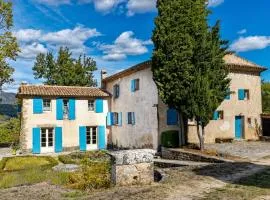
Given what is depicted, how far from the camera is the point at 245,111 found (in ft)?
86.8

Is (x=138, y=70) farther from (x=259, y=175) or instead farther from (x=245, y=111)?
(x=259, y=175)

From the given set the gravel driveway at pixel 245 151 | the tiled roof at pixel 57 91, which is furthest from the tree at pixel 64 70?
the gravel driveway at pixel 245 151

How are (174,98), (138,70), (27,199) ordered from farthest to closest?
(138,70) < (174,98) < (27,199)

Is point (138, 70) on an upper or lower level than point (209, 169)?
upper

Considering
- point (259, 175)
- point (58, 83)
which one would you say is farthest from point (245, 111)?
point (58, 83)

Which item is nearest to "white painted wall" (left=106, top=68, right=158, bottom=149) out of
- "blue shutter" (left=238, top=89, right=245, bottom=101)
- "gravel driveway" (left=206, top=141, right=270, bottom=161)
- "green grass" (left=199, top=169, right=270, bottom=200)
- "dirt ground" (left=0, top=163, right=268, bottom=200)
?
"gravel driveway" (left=206, top=141, right=270, bottom=161)

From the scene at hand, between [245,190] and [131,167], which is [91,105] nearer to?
[131,167]

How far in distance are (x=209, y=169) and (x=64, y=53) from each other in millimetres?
34387

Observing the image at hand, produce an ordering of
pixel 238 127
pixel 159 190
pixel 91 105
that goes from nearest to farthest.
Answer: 1. pixel 159 190
2. pixel 238 127
3. pixel 91 105

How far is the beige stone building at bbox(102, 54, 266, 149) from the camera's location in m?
23.8

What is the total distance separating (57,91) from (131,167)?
19847 mm

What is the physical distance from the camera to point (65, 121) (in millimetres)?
28453

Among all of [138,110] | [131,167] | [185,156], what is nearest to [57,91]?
[138,110]

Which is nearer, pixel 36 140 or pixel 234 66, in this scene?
pixel 234 66
